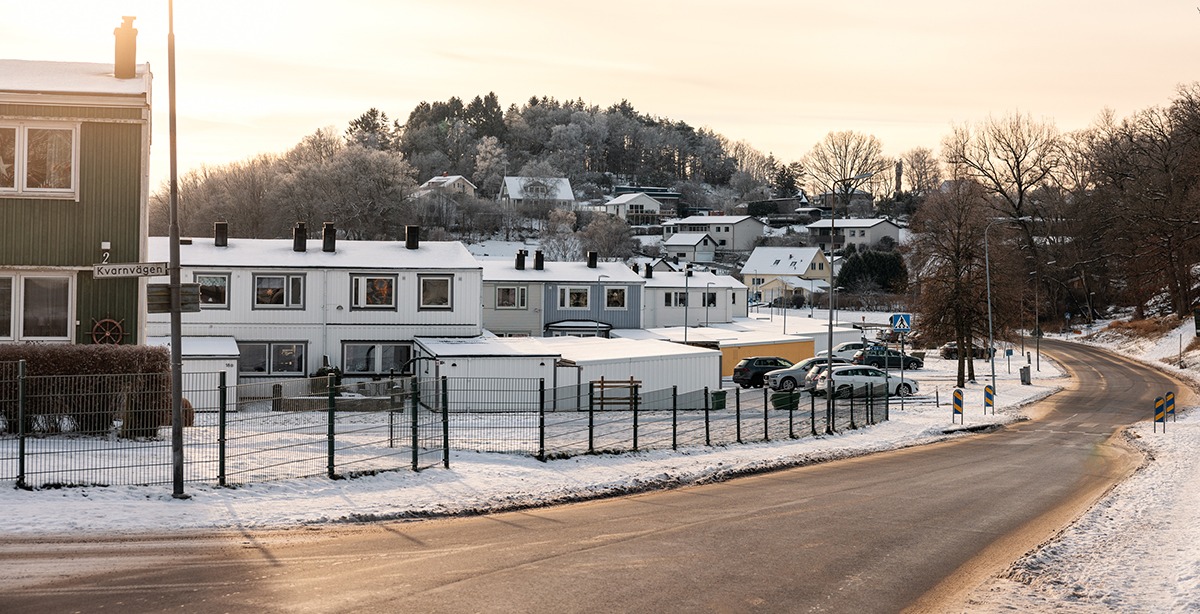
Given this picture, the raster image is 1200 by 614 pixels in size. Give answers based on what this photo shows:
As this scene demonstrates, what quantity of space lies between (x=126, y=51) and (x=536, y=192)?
130 m

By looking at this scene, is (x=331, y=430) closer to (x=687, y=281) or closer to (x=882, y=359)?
(x=882, y=359)

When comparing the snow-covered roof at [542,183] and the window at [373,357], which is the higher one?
the snow-covered roof at [542,183]

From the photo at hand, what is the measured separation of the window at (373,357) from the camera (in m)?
40.8

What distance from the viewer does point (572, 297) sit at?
56719 millimetres

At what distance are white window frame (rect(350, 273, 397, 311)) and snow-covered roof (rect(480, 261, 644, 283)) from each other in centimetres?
1320

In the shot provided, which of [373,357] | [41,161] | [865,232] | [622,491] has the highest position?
[865,232]

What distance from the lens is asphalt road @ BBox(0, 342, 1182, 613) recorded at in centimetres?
1038

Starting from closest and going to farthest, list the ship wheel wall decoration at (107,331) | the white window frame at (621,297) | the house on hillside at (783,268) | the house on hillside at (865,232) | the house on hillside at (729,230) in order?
the ship wheel wall decoration at (107,331)
the white window frame at (621,297)
the house on hillside at (783,268)
the house on hillside at (865,232)
the house on hillside at (729,230)

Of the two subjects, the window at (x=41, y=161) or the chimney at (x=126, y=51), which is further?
the chimney at (x=126, y=51)

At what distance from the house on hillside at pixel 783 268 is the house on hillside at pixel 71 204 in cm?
9565

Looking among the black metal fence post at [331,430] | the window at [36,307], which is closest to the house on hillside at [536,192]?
the window at [36,307]

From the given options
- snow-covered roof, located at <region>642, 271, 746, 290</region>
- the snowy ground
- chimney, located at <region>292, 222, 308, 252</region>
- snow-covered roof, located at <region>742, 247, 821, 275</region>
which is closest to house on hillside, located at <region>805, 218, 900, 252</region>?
snow-covered roof, located at <region>742, 247, 821, 275</region>

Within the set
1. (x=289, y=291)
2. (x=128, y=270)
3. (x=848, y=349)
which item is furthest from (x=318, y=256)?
(x=848, y=349)

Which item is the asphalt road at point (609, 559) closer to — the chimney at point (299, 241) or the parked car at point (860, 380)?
the parked car at point (860, 380)
